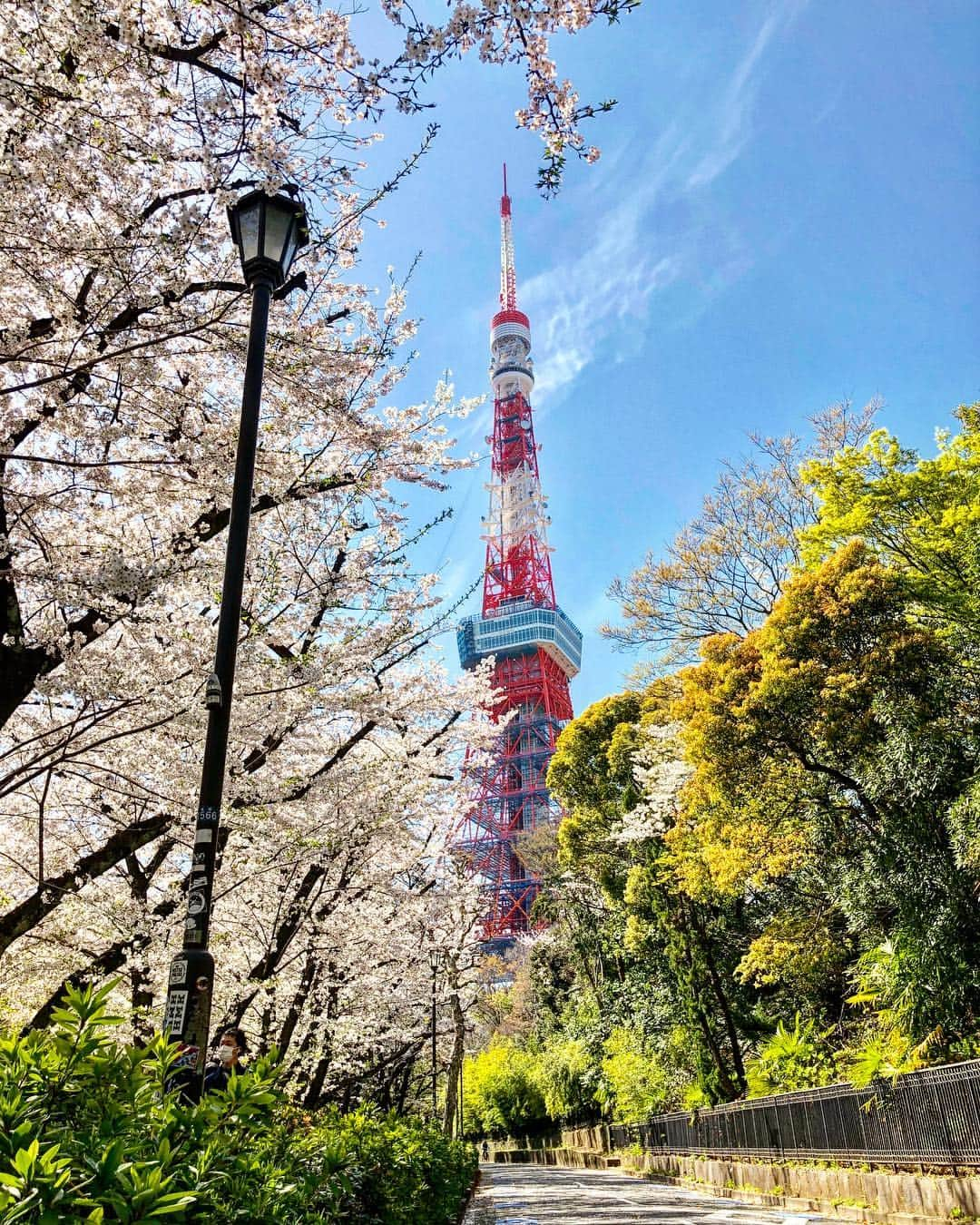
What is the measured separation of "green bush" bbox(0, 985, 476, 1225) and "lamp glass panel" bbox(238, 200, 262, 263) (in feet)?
11.3

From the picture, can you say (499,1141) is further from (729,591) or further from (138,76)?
(138,76)

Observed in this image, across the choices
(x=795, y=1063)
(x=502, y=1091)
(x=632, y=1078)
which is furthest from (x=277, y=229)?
(x=502, y=1091)

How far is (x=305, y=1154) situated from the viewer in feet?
10.8

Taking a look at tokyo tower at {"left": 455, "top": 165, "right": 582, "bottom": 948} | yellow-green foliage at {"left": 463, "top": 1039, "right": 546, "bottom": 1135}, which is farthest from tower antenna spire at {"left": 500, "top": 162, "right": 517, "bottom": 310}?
yellow-green foliage at {"left": 463, "top": 1039, "right": 546, "bottom": 1135}

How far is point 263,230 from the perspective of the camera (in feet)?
13.5

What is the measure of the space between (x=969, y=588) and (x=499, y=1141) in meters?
55.7

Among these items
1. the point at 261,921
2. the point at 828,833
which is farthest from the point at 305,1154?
the point at 828,833

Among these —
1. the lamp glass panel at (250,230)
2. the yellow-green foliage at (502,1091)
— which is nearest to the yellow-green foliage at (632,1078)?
the yellow-green foliage at (502,1091)

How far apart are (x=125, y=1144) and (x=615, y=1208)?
1280cm

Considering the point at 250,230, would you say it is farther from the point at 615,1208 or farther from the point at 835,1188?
the point at 615,1208

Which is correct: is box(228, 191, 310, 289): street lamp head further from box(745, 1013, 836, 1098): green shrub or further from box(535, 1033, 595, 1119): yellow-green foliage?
box(535, 1033, 595, 1119): yellow-green foliage

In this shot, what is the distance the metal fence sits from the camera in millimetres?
7707

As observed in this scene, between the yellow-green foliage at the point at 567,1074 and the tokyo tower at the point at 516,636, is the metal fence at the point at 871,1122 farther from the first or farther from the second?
the tokyo tower at the point at 516,636

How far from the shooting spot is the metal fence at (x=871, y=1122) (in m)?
7.71
